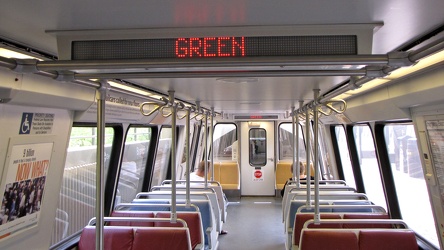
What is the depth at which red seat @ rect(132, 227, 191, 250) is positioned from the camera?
3.45 meters

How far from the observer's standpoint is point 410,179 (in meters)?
4.40

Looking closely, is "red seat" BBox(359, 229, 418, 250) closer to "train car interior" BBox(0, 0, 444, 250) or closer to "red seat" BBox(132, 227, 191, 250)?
"train car interior" BBox(0, 0, 444, 250)

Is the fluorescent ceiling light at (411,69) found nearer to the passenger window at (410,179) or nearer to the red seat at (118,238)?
the passenger window at (410,179)

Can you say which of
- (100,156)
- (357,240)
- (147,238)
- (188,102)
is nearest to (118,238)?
(147,238)

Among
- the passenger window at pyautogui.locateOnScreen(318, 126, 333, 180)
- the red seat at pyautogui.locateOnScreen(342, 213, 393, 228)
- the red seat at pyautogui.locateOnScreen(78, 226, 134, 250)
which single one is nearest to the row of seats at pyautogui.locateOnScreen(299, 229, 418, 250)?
the red seat at pyautogui.locateOnScreen(342, 213, 393, 228)

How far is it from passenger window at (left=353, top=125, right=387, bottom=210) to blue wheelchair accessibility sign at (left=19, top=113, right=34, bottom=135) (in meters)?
4.32

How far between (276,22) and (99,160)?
1360 millimetres

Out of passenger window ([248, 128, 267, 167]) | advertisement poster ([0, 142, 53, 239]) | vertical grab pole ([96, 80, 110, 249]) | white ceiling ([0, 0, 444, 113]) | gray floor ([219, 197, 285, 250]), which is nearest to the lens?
white ceiling ([0, 0, 444, 113])

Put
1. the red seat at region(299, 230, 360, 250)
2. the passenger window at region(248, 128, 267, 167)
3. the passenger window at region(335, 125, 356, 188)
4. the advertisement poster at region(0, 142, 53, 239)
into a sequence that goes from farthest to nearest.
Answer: the passenger window at region(248, 128, 267, 167), the passenger window at region(335, 125, 356, 188), the red seat at region(299, 230, 360, 250), the advertisement poster at region(0, 142, 53, 239)

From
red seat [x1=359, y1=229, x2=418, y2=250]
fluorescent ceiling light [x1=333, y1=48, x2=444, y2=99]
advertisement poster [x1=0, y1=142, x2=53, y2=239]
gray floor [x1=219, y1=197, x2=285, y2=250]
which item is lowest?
gray floor [x1=219, y1=197, x2=285, y2=250]

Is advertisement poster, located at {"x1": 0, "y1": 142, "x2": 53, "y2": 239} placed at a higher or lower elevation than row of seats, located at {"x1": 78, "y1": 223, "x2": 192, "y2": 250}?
higher

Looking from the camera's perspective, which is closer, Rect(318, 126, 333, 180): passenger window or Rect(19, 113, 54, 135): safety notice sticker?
Rect(19, 113, 54, 135): safety notice sticker

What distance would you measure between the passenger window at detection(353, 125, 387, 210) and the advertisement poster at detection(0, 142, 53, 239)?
423 cm

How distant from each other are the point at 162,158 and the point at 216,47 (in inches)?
234
